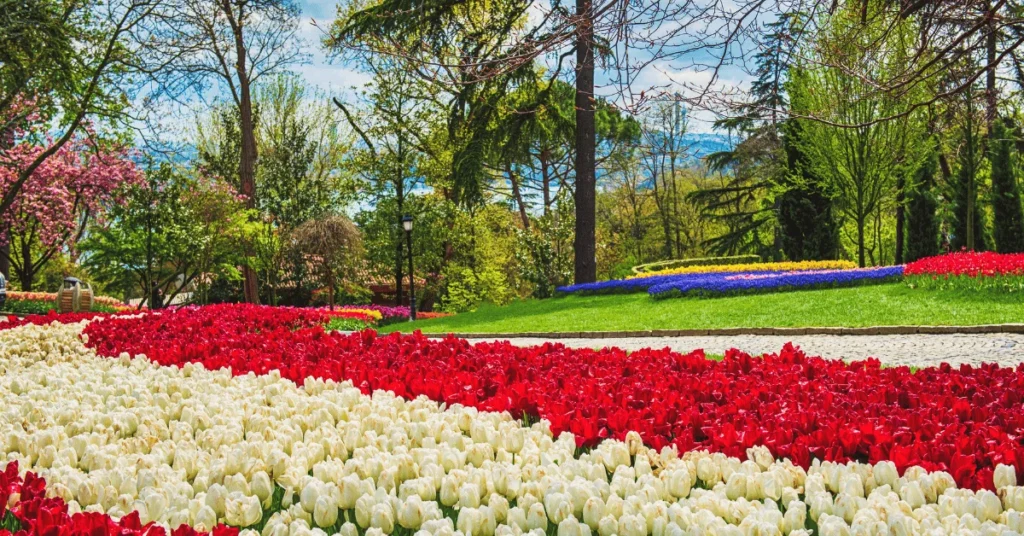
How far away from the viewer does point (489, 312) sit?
55.7 feet

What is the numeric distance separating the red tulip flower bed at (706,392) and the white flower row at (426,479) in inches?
8.0

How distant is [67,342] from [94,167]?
23492 millimetres

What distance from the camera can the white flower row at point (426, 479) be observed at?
239 cm

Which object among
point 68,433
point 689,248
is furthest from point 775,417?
point 689,248

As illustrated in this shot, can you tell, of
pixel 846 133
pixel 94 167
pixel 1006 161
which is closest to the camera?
pixel 846 133

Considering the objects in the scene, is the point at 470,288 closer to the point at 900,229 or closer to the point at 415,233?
the point at 415,233

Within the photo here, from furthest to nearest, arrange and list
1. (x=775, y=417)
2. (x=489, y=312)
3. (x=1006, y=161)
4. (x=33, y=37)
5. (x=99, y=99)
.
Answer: (x=1006, y=161), (x=99, y=99), (x=489, y=312), (x=33, y=37), (x=775, y=417)

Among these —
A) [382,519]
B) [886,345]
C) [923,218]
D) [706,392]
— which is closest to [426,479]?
[382,519]

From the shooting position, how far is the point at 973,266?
1329 cm

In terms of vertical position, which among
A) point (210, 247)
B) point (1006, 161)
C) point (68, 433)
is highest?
point (1006, 161)

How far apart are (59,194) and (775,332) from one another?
2639cm

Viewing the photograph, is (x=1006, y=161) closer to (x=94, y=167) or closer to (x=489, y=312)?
(x=489, y=312)

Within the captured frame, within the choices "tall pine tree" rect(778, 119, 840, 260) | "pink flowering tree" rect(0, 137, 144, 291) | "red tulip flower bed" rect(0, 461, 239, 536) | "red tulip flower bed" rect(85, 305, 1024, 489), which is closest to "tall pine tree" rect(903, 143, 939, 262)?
"tall pine tree" rect(778, 119, 840, 260)

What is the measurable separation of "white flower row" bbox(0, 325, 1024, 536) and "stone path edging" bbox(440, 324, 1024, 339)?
25.7 ft
